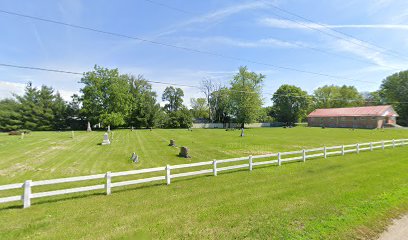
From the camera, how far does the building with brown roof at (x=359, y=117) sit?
53.9 metres

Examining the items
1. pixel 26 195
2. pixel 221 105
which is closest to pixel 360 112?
pixel 221 105

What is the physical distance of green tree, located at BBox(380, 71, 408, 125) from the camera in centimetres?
6424

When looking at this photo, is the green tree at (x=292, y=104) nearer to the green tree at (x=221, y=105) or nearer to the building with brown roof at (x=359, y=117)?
the building with brown roof at (x=359, y=117)

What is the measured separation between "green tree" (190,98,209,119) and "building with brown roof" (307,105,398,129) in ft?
130

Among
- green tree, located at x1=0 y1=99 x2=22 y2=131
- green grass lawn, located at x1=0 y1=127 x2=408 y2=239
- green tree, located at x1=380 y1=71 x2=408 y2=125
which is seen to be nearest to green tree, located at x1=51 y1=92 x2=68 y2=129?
green tree, located at x1=0 y1=99 x2=22 y2=131

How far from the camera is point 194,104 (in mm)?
90250

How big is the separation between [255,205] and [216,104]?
6791 centimetres

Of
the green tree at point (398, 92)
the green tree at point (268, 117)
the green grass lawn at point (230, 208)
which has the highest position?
the green tree at point (398, 92)

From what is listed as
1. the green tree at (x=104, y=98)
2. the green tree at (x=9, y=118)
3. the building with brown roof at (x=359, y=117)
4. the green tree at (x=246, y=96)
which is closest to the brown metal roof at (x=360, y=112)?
the building with brown roof at (x=359, y=117)

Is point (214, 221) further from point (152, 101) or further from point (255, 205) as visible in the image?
point (152, 101)

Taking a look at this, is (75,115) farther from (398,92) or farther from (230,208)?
(398,92)

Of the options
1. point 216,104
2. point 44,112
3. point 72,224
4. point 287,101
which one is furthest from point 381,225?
point 287,101

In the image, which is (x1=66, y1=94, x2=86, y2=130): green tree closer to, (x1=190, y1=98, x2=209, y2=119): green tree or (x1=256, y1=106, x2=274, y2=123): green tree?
(x1=190, y1=98, x2=209, y2=119): green tree

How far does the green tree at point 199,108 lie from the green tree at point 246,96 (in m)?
20.8
